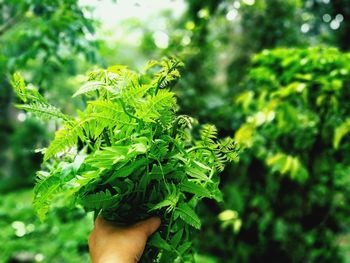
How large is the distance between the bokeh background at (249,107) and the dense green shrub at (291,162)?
0.04ft

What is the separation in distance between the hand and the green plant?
0.03 m

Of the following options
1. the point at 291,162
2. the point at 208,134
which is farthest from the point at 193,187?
the point at 291,162

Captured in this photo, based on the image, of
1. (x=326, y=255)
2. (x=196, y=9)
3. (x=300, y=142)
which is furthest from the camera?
(x=196, y=9)

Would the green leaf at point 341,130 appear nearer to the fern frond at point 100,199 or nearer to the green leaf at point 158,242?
the green leaf at point 158,242

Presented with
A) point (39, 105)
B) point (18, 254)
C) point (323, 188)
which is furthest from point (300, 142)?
point (18, 254)

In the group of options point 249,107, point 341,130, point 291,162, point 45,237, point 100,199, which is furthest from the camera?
point 45,237

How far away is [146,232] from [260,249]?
3966mm

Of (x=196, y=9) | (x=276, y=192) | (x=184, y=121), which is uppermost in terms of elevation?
(x=184, y=121)

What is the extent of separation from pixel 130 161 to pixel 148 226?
197 mm

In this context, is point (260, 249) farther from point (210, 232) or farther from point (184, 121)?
point (184, 121)

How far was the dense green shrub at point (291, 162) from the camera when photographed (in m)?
2.60

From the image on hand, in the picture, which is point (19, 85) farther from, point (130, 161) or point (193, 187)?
point (193, 187)

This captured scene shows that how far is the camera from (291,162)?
2.78 metres

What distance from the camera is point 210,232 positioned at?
5.19 metres
